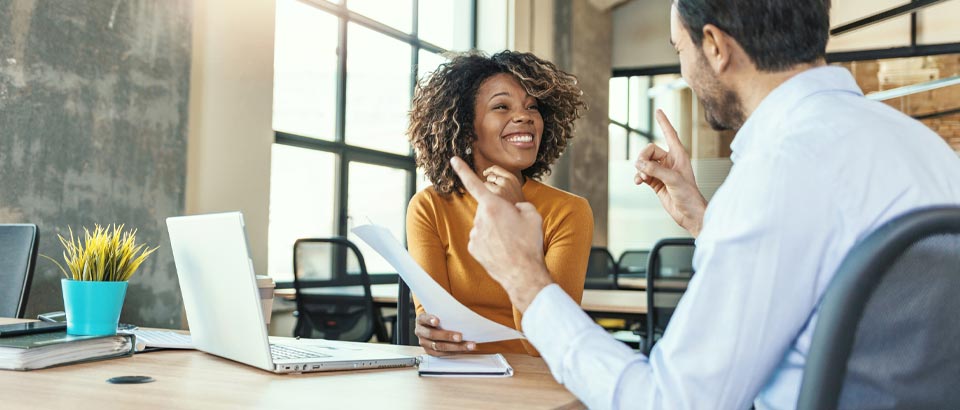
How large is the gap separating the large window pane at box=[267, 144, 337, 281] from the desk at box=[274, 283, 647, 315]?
427 millimetres

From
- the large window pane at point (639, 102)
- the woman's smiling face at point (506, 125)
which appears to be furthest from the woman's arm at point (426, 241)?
the large window pane at point (639, 102)

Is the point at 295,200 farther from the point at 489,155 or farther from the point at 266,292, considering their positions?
the point at 266,292

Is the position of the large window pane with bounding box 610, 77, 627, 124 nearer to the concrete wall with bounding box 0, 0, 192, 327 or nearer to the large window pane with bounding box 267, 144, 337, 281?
the large window pane with bounding box 267, 144, 337, 281

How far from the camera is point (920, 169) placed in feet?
2.48

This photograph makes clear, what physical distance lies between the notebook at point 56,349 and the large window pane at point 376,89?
4.28 meters

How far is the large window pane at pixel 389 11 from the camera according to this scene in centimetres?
576

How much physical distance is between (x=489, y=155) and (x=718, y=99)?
132cm

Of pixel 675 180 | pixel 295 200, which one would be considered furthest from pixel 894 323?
pixel 295 200

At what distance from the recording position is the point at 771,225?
72 centimetres

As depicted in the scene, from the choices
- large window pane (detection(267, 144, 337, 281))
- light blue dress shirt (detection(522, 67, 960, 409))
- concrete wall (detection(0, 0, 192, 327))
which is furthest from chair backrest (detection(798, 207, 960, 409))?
large window pane (detection(267, 144, 337, 281))

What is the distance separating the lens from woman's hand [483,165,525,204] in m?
1.45

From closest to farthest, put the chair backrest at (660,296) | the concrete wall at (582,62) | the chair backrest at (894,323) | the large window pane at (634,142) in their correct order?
the chair backrest at (894,323)
the chair backrest at (660,296)
the concrete wall at (582,62)
the large window pane at (634,142)

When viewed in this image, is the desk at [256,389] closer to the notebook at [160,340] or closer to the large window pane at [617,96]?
the notebook at [160,340]

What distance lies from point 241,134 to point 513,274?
360 cm
